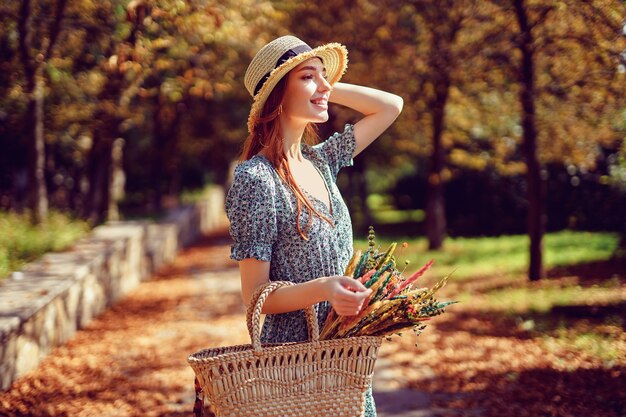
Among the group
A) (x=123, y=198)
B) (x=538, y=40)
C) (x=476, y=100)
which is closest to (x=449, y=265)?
(x=476, y=100)

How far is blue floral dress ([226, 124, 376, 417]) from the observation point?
2.21 metres

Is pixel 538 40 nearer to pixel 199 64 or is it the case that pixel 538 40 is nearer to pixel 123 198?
pixel 199 64

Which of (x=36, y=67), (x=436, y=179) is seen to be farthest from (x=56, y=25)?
(x=436, y=179)

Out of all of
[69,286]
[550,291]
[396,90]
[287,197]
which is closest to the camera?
[287,197]

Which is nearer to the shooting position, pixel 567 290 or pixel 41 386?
pixel 41 386

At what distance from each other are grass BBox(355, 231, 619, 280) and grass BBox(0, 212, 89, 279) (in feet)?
17.7

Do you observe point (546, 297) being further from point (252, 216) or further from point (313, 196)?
point (252, 216)

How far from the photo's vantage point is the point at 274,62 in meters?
2.40

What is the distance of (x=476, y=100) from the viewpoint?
12.6m

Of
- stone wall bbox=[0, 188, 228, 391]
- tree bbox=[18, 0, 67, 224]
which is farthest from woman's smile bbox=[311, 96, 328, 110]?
tree bbox=[18, 0, 67, 224]

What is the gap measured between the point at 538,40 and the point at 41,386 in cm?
686

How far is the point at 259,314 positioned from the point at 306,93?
2.74 feet

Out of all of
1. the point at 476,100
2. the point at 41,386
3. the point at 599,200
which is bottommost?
the point at 41,386

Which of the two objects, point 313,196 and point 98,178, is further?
point 98,178
